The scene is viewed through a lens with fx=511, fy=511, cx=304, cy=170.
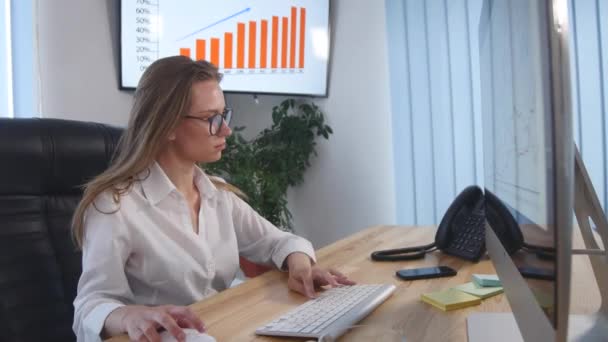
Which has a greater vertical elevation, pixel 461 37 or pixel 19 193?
pixel 461 37

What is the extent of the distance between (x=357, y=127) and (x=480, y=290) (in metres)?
2.20

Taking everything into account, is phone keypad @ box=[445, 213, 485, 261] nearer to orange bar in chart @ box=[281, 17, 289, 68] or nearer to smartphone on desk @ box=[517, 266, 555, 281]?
smartphone on desk @ box=[517, 266, 555, 281]

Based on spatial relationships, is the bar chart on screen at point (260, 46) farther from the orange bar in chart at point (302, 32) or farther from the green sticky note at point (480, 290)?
the green sticky note at point (480, 290)

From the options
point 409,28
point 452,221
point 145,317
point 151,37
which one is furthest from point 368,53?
point 145,317

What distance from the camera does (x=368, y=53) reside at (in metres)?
3.00

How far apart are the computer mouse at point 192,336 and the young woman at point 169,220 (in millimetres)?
180

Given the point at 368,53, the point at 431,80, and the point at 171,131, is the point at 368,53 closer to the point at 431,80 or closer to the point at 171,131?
the point at 431,80

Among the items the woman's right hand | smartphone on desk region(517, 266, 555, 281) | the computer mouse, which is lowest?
the computer mouse

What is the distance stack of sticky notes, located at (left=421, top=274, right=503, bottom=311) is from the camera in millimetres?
822

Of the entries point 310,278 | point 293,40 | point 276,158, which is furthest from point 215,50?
point 310,278

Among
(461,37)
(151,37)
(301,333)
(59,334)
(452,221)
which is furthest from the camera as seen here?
(461,37)

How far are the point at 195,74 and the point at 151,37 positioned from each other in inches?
59.6

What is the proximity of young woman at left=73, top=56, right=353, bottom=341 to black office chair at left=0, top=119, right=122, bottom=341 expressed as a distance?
12 cm

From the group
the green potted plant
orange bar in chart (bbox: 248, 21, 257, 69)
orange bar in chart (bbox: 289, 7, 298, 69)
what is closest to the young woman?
the green potted plant
